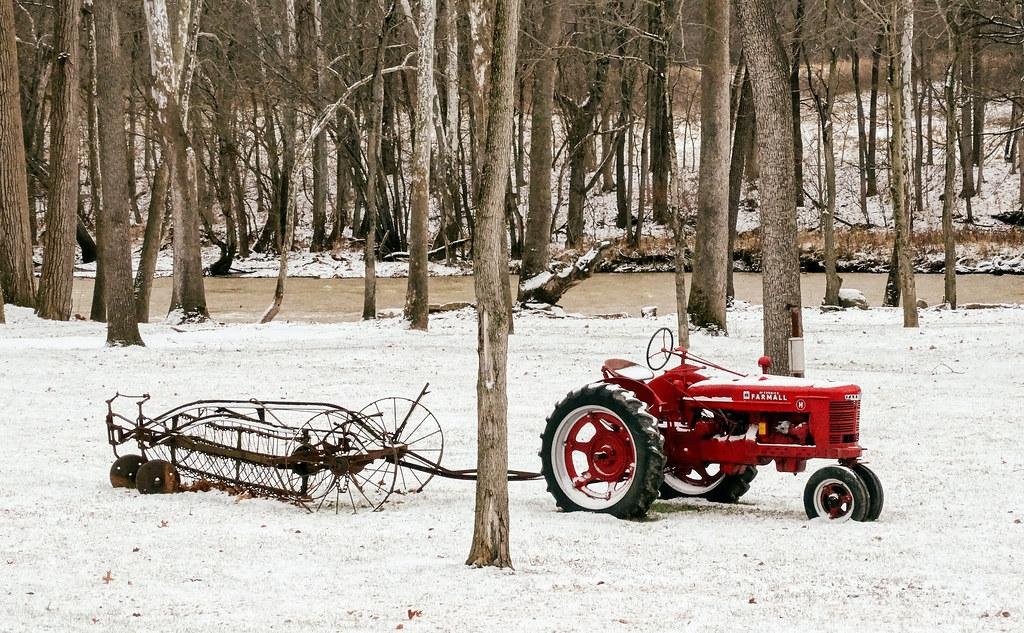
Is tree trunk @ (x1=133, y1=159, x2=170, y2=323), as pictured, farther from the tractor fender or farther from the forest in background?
the tractor fender

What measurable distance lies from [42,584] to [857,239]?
40.3m

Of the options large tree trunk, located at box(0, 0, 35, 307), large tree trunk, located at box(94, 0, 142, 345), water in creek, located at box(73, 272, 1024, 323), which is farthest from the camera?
water in creek, located at box(73, 272, 1024, 323)

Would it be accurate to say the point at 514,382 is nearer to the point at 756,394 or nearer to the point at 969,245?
the point at 756,394

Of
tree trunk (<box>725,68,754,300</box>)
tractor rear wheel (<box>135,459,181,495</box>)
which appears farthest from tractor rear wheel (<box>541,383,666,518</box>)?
tree trunk (<box>725,68,754,300</box>)

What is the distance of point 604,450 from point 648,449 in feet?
1.61

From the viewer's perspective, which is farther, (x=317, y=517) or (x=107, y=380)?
(x=107, y=380)

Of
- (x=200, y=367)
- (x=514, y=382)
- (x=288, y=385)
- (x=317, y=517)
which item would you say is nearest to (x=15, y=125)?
(x=200, y=367)

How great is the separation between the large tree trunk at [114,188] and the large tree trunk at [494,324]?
474 inches

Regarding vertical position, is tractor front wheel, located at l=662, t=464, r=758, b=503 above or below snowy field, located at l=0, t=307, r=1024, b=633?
above

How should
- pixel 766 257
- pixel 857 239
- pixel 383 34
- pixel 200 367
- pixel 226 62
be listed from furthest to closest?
1. pixel 857 239
2. pixel 226 62
3. pixel 383 34
4. pixel 200 367
5. pixel 766 257

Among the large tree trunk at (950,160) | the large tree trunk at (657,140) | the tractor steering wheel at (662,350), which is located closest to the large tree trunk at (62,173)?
the tractor steering wheel at (662,350)

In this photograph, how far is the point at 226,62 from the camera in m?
39.5

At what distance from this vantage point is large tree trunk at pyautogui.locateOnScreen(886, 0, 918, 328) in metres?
20.8

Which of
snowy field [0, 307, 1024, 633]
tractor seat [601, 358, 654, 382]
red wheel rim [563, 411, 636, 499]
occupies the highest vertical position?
tractor seat [601, 358, 654, 382]
